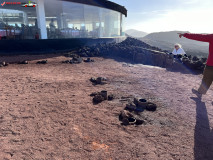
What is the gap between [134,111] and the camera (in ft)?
13.4

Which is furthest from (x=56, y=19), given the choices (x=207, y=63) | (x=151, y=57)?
(x=207, y=63)

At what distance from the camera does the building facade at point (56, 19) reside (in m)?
13.3

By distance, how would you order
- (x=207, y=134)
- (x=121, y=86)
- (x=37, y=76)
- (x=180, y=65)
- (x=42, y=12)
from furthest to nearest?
1. (x=42, y=12)
2. (x=180, y=65)
3. (x=37, y=76)
4. (x=121, y=86)
5. (x=207, y=134)

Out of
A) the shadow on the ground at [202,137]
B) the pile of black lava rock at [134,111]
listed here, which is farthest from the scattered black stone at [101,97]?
the shadow on the ground at [202,137]

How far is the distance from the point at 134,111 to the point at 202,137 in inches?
62.0

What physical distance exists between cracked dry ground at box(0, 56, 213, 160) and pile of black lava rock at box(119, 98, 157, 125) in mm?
143

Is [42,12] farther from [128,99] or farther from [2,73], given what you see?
[128,99]

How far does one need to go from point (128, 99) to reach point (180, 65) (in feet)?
18.3

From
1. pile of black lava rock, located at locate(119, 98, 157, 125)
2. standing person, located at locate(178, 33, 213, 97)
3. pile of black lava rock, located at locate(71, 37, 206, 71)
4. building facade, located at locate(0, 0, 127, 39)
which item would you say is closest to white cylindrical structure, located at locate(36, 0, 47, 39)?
building facade, located at locate(0, 0, 127, 39)

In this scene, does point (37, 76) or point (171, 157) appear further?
point (37, 76)

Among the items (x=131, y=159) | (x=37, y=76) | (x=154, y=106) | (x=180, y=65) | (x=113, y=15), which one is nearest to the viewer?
(x=131, y=159)

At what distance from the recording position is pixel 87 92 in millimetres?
5277

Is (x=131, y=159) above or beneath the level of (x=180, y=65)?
beneath

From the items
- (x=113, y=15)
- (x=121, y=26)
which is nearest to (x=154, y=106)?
(x=113, y=15)
